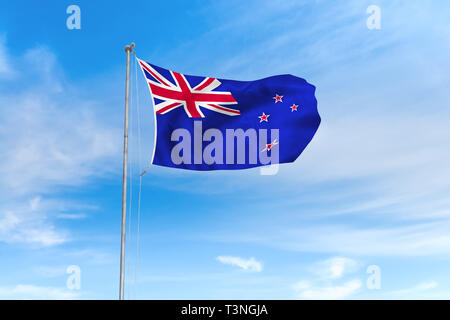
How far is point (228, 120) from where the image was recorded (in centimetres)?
1928

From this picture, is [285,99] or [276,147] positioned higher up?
[285,99]

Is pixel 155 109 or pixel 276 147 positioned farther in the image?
pixel 276 147

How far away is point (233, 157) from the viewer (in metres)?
18.5

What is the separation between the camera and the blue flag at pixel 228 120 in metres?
18.1

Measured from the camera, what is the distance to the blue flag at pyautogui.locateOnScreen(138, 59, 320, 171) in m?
18.1
